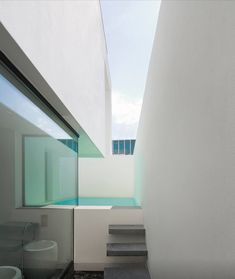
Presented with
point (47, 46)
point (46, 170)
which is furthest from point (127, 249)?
point (47, 46)

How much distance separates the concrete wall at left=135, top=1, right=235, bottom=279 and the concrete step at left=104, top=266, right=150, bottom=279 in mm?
1456

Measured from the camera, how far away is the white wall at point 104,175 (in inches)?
349

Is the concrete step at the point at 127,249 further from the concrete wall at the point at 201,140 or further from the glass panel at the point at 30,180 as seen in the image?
the concrete wall at the point at 201,140

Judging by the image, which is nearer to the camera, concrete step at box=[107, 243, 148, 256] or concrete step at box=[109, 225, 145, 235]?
concrete step at box=[107, 243, 148, 256]

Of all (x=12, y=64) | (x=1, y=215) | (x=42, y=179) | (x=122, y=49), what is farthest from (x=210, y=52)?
(x=122, y=49)

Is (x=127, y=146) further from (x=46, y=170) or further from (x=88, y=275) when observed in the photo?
(x=46, y=170)

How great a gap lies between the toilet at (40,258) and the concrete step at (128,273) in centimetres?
74

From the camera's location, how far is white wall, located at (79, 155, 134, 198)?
8.86 m

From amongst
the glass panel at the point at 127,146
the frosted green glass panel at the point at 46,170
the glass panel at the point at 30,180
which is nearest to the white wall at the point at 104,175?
the glass panel at the point at 127,146

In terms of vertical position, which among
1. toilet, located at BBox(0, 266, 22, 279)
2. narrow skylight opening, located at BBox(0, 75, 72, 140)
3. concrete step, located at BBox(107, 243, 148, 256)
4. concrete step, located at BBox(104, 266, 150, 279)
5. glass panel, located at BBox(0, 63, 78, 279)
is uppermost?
narrow skylight opening, located at BBox(0, 75, 72, 140)

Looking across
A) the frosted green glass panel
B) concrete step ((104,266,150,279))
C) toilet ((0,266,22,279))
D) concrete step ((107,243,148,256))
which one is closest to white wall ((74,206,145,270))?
concrete step ((107,243,148,256))

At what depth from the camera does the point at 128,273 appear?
331cm

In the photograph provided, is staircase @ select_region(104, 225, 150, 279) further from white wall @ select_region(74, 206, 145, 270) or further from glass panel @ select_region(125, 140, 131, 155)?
glass panel @ select_region(125, 140, 131, 155)

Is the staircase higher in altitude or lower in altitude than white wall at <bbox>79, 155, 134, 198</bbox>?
lower
